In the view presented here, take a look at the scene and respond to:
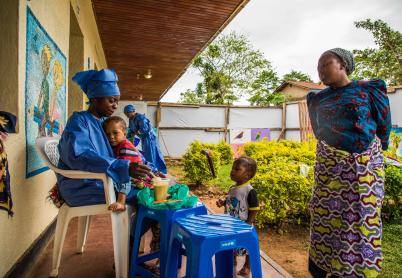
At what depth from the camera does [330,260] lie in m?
2.17

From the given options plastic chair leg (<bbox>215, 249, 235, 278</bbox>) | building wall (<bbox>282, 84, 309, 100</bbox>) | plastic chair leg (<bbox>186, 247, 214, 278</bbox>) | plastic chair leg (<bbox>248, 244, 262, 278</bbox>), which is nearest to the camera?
plastic chair leg (<bbox>186, 247, 214, 278</bbox>)

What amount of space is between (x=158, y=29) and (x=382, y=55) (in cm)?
2176

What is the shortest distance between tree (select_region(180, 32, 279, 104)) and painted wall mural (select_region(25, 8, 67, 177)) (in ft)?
94.5

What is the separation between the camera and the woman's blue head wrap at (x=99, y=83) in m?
2.33

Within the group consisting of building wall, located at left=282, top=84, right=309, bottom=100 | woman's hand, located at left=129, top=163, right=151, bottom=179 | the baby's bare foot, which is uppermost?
building wall, located at left=282, top=84, right=309, bottom=100

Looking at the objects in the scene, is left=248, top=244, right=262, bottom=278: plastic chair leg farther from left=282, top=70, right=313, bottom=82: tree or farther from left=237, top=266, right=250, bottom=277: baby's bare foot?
left=282, top=70, right=313, bottom=82: tree

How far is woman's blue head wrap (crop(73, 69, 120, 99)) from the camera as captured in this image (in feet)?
7.66

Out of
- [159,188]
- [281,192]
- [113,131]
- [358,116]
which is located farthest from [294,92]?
[159,188]

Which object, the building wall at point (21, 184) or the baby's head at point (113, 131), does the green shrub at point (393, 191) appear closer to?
the baby's head at point (113, 131)

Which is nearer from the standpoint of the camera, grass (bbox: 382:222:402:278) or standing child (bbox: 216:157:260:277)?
standing child (bbox: 216:157:260:277)

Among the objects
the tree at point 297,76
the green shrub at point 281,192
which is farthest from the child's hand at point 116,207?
the tree at point 297,76

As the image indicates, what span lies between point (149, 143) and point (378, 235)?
3029 mm

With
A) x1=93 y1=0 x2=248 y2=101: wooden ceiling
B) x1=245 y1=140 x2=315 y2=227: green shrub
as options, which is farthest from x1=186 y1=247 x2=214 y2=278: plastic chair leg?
x1=93 y1=0 x2=248 y2=101: wooden ceiling

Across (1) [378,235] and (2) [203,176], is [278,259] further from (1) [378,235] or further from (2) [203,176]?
(2) [203,176]
